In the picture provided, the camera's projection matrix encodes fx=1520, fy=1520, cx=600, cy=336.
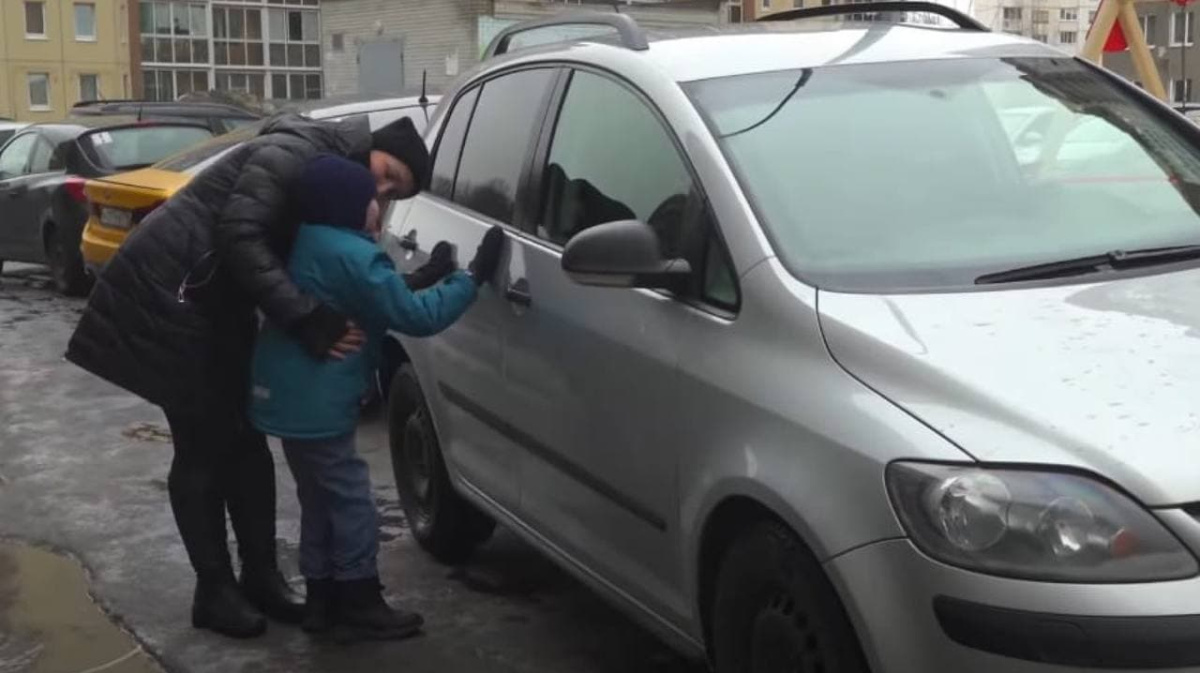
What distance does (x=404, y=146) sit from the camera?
4406 millimetres

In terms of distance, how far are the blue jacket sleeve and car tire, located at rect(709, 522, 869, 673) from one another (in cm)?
123

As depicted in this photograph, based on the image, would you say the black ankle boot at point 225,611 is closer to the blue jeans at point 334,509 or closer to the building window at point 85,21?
the blue jeans at point 334,509

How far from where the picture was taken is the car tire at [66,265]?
1243 cm

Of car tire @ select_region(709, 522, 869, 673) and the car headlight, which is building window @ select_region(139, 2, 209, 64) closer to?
car tire @ select_region(709, 522, 869, 673)

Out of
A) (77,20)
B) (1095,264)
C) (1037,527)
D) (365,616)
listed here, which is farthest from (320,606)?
(77,20)

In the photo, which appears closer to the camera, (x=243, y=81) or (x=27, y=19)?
(x=27, y=19)

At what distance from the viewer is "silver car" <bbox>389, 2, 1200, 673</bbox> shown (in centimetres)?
255

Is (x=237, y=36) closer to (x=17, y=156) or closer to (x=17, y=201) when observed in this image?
(x=17, y=156)

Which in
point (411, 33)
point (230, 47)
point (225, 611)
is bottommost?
point (225, 611)

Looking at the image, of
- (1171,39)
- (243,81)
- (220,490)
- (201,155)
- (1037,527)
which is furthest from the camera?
(243,81)

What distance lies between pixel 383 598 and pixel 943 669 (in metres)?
2.49

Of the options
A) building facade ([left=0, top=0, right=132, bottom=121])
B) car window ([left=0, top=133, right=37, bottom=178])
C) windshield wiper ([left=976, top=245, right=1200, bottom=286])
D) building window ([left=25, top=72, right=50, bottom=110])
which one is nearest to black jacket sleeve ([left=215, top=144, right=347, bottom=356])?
windshield wiper ([left=976, top=245, right=1200, bottom=286])


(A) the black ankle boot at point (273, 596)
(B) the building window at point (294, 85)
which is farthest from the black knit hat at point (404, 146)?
(B) the building window at point (294, 85)

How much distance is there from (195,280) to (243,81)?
2887 inches
